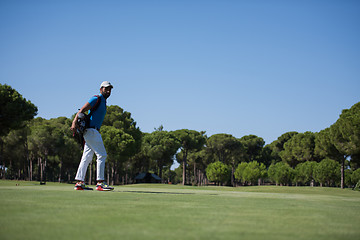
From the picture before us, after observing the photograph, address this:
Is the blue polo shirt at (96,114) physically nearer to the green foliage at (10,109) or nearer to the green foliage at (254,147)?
the green foliage at (10,109)

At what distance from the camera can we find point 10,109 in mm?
33656

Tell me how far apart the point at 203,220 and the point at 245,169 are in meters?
66.6

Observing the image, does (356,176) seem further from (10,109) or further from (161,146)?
(10,109)

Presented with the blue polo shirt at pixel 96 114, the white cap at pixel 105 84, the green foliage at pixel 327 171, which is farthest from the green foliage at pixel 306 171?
the blue polo shirt at pixel 96 114

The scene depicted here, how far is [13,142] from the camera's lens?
2183 inches

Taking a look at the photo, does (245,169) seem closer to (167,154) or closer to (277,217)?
(167,154)

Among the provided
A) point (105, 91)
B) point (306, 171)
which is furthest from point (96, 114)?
point (306, 171)

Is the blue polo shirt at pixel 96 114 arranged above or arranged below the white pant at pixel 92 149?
above

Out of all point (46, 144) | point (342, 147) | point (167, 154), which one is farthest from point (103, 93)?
point (167, 154)

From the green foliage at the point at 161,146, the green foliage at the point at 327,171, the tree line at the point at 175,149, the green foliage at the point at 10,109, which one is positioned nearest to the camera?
the green foliage at the point at 10,109

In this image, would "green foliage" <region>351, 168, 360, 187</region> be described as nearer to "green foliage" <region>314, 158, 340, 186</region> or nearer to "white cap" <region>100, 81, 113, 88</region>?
"green foliage" <region>314, 158, 340, 186</region>

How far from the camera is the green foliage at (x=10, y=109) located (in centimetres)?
3359

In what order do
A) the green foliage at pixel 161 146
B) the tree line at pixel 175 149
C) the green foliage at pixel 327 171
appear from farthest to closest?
the green foliage at pixel 161 146 → the green foliage at pixel 327 171 → the tree line at pixel 175 149

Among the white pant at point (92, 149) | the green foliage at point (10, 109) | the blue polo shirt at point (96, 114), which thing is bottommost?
the white pant at point (92, 149)
